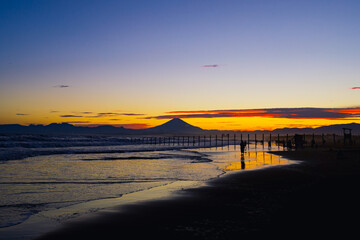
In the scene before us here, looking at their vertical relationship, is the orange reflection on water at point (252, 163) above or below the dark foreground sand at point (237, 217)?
below

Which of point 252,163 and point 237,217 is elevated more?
point 237,217

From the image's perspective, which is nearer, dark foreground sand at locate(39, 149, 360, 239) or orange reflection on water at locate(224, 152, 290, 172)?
dark foreground sand at locate(39, 149, 360, 239)

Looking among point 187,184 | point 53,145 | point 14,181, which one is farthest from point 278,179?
point 53,145

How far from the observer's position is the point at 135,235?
8.20 meters

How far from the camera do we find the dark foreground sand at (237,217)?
8141 millimetres

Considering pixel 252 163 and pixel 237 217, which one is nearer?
pixel 237 217

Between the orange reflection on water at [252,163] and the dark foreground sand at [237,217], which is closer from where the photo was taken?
the dark foreground sand at [237,217]

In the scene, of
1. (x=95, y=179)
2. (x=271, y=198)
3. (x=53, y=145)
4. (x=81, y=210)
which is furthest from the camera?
(x=53, y=145)

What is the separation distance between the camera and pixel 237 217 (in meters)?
9.66

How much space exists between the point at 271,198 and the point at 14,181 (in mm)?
13884

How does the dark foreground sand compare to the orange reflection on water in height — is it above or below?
above

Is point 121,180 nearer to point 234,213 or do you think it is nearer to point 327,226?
point 234,213

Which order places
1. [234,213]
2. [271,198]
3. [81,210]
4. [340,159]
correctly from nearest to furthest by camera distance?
[234,213] → [81,210] → [271,198] → [340,159]

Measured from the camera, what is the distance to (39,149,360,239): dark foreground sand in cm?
814
